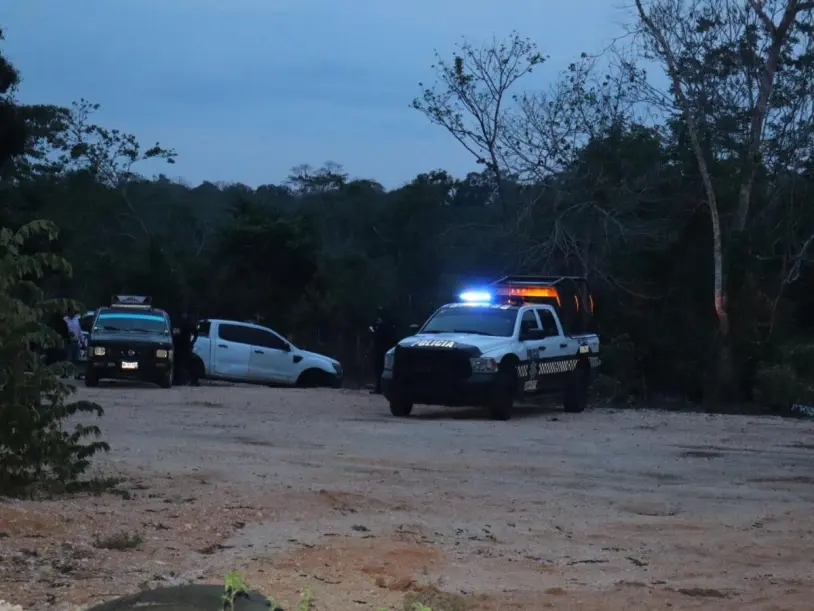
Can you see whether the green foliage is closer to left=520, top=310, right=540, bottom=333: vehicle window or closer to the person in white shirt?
left=520, top=310, right=540, bottom=333: vehicle window

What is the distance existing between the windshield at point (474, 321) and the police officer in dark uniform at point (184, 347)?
861cm

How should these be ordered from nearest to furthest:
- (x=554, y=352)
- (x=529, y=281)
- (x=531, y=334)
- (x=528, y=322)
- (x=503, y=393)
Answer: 1. (x=503, y=393)
2. (x=531, y=334)
3. (x=528, y=322)
4. (x=554, y=352)
5. (x=529, y=281)

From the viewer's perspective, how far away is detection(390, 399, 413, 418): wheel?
70.2 feet

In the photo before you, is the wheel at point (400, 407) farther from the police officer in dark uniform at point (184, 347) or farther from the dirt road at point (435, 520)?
the police officer in dark uniform at point (184, 347)

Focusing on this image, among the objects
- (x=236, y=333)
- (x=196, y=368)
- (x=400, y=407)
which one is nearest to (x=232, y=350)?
(x=236, y=333)

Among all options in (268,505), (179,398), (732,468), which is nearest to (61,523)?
(268,505)

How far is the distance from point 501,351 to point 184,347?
10928 mm

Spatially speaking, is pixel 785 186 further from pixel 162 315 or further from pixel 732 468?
pixel 732 468

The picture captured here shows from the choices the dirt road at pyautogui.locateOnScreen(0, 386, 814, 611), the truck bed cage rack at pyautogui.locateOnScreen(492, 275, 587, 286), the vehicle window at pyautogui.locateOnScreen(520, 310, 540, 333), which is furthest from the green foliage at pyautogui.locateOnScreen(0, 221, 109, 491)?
the truck bed cage rack at pyautogui.locateOnScreen(492, 275, 587, 286)

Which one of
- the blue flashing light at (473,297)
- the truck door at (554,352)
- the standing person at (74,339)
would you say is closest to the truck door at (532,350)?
the truck door at (554,352)

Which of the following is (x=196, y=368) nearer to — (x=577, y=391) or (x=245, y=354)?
(x=245, y=354)

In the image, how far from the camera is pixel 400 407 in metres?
21.6

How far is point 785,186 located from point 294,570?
89.6ft

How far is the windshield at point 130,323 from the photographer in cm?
2881
